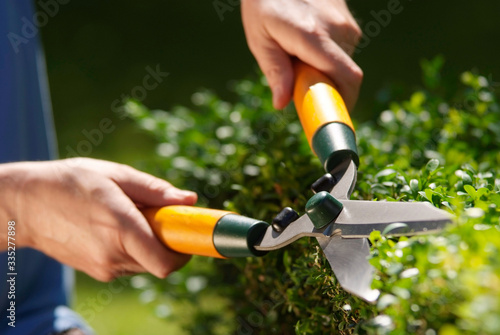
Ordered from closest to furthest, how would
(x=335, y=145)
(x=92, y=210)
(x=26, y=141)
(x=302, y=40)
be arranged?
(x=335, y=145) → (x=92, y=210) → (x=302, y=40) → (x=26, y=141)

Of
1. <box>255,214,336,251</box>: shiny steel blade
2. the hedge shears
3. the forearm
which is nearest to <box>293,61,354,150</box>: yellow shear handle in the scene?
the hedge shears

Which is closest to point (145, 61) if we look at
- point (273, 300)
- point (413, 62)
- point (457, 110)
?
point (413, 62)

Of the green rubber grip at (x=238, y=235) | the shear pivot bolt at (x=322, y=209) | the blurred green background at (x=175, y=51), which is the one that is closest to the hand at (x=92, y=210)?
the green rubber grip at (x=238, y=235)

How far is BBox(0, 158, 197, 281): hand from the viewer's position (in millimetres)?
1509

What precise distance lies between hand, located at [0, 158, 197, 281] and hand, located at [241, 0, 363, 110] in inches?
18.3

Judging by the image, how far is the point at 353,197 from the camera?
1435mm

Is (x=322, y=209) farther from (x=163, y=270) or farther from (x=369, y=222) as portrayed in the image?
(x=163, y=270)

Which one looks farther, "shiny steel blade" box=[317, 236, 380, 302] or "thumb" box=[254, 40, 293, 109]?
"thumb" box=[254, 40, 293, 109]

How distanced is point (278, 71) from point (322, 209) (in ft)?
2.12

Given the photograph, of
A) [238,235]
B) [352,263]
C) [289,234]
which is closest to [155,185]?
[238,235]

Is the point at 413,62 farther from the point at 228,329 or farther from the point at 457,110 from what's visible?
the point at 228,329

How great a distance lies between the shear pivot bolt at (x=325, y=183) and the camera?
136 centimetres

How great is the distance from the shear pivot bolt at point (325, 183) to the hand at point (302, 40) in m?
0.39

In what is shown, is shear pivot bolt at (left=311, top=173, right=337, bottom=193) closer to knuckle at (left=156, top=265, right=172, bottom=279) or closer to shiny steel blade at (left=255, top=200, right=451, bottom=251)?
shiny steel blade at (left=255, top=200, right=451, bottom=251)
